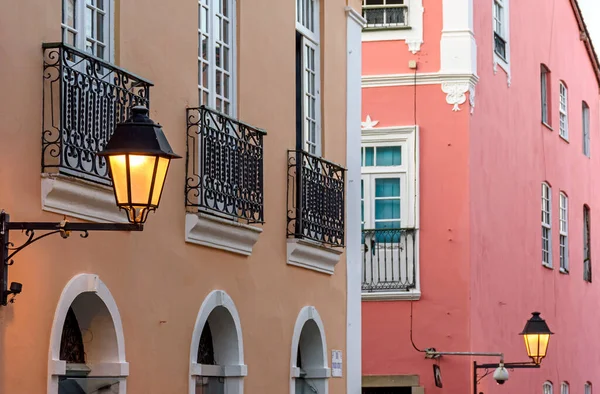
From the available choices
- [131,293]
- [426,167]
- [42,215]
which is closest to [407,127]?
[426,167]

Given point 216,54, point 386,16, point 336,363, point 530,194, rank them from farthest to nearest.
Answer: point 530,194 → point 386,16 → point 336,363 → point 216,54

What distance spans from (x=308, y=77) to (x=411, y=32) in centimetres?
700

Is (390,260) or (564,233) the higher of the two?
(564,233)

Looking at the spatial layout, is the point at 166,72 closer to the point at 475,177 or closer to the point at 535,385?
the point at 475,177

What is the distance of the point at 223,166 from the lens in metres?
11.4

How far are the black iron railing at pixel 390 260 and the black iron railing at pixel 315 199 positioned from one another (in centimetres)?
611

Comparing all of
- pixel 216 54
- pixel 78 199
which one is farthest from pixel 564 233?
pixel 78 199

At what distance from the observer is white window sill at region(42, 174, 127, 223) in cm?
870

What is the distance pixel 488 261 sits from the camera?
2139 centimetres

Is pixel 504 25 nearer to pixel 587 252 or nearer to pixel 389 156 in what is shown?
pixel 389 156

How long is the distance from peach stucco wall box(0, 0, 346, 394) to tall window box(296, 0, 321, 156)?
90 millimetres

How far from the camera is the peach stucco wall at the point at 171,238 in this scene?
8.45 meters

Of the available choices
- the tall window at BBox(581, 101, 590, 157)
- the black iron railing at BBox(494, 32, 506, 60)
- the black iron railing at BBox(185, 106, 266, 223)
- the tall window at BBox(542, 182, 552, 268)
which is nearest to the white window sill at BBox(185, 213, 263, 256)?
the black iron railing at BBox(185, 106, 266, 223)

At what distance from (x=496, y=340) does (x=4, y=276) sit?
1433 centimetres
